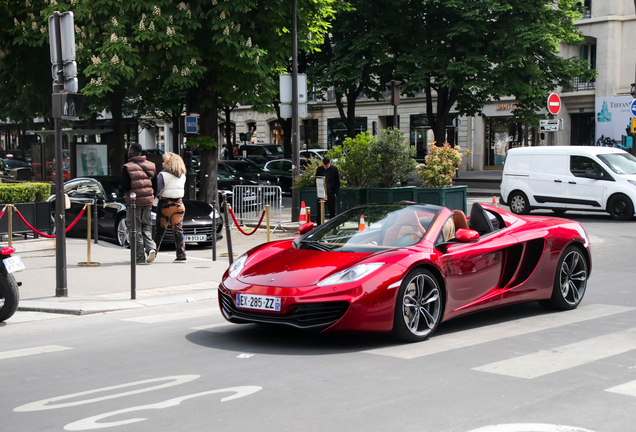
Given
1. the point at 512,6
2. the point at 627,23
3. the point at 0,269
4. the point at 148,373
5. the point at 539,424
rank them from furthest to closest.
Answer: the point at 627,23 → the point at 512,6 → the point at 0,269 → the point at 148,373 → the point at 539,424

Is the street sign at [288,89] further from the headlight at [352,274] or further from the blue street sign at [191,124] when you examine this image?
the headlight at [352,274]

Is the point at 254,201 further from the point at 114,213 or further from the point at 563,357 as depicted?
the point at 563,357

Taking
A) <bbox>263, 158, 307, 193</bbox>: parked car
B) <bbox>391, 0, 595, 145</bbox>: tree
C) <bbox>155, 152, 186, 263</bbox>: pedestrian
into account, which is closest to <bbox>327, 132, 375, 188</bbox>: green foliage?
<bbox>155, 152, 186, 263</bbox>: pedestrian

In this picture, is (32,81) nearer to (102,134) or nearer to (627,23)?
(102,134)

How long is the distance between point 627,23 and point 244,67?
99.9 ft

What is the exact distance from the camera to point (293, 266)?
655cm

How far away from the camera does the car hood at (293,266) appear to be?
6.29 metres

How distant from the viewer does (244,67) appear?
18.6 meters

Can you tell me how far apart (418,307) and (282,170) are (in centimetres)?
2635

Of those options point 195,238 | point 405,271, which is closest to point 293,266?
point 405,271

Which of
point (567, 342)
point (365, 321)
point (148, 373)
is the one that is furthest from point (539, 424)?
point (148, 373)

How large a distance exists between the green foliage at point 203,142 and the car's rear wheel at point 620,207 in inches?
409

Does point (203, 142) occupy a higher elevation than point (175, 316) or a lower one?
higher

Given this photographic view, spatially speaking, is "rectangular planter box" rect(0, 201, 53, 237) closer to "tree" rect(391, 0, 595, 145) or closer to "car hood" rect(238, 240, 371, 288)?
"car hood" rect(238, 240, 371, 288)
